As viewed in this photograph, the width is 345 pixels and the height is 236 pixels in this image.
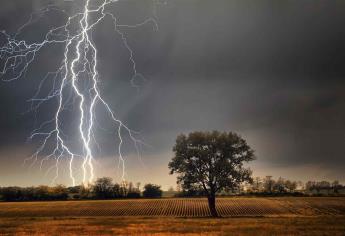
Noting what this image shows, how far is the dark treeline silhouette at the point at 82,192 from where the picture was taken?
88125 mm

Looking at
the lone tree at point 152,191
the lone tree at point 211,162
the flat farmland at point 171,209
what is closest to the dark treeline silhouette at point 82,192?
the lone tree at point 152,191

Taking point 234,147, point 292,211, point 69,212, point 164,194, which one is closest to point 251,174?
point 234,147

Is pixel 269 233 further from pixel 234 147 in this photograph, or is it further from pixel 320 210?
pixel 320 210

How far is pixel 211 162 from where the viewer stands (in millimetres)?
47344

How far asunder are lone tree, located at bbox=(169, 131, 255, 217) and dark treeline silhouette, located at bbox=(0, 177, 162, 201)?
41174mm

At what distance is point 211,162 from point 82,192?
50.5 m

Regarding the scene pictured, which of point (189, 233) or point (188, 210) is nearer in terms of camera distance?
point (189, 233)

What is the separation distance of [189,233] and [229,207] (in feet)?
113

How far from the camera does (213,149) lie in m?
47.5

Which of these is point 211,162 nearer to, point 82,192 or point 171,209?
point 171,209

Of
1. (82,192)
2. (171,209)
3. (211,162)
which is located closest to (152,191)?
(82,192)

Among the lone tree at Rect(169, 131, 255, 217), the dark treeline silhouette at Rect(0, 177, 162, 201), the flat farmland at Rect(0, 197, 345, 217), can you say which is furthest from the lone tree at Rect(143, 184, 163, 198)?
the lone tree at Rect(169, 131, 255, 217)

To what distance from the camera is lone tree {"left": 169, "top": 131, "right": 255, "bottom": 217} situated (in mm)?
46812

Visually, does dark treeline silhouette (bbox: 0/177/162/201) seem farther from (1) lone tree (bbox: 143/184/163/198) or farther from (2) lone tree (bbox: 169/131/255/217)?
(2) lone tree (bbox: 169/131/255/217)
